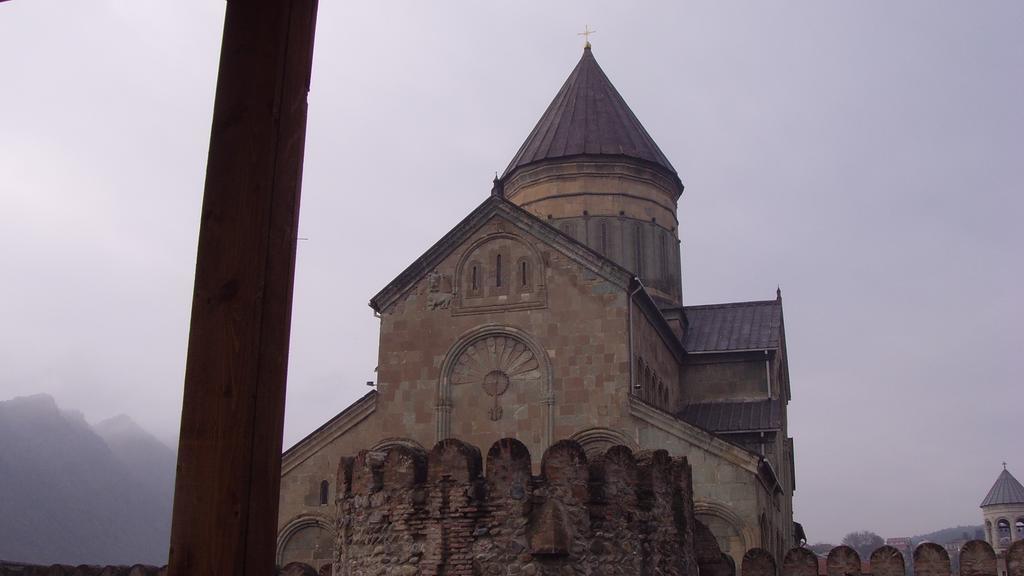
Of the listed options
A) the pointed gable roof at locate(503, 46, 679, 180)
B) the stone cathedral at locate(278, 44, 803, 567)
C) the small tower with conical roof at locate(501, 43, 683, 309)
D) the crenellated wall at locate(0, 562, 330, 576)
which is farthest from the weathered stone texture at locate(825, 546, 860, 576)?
the pointed gable roof at locate(503, 46, 679, 180)

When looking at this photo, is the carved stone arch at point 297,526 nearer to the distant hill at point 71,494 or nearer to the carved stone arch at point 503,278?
the carved stone arch at point 503,278

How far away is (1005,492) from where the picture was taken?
52031 mm

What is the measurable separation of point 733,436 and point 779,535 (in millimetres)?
2053

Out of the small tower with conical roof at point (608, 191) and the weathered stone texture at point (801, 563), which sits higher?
the small tower with conical roof at point (608, 191)

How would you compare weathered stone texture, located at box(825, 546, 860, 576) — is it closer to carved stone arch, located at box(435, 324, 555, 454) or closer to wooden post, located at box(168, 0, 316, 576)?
carved stone arch, located at box(435, 324, 555, 454)

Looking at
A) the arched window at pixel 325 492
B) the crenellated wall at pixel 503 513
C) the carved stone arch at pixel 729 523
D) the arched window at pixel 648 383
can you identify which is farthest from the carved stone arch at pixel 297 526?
the crenellated wall at pixel 503 513

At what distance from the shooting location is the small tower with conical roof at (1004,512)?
51125 millimetres

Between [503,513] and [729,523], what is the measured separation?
29.2ft

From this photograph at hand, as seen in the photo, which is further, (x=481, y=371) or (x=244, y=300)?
(x=481, y=371)

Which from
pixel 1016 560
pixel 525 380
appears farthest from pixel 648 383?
pixel 1016 560

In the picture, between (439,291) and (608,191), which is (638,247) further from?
(439,291)

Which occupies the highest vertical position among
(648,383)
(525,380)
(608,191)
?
(608,191)

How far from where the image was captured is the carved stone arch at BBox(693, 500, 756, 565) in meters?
17.1

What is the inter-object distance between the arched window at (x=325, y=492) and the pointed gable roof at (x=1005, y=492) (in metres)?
42.4
